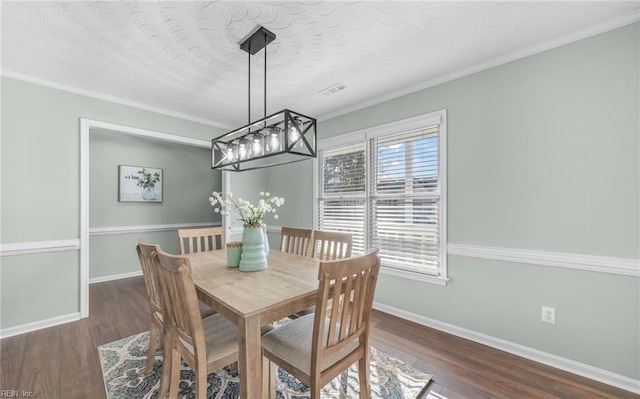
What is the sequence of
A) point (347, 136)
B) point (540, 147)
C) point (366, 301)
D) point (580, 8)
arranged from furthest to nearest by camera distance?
point (347, 136), point (540, 147), point (580, 8), point (366, 301)

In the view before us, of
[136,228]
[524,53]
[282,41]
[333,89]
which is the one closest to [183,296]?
[282,41]

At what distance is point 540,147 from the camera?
2062 millimetres

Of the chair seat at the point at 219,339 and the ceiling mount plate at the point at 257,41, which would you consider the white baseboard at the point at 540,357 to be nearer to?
the chair seat at the point at 219,339

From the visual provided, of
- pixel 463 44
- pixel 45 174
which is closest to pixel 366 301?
pixel 463 44

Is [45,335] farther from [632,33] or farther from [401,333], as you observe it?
[632,33]

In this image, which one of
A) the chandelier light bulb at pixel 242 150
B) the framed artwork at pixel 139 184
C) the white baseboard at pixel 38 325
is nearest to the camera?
the chandelier light bulb at pixel 242 150

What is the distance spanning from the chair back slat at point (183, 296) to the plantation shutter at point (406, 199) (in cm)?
217

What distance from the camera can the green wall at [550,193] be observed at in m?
1.78

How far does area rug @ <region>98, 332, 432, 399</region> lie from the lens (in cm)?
172

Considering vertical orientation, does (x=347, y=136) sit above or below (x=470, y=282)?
above

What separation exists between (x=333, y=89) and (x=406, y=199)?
1.45 meters

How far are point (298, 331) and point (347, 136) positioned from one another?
250cm

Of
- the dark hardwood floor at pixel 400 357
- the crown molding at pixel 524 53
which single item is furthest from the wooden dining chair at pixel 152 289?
the crown molding at pixel 524 53

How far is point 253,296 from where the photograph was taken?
1401 mm
